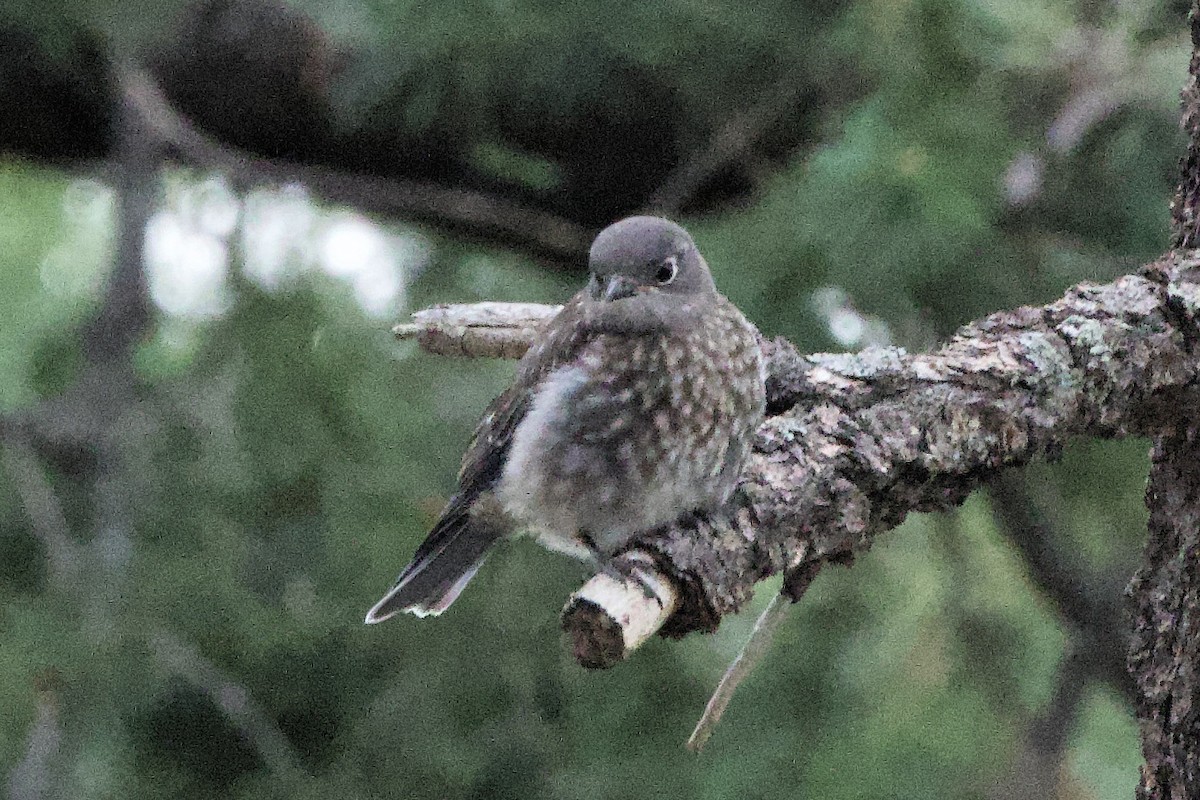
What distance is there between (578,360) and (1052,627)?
5.55 feet

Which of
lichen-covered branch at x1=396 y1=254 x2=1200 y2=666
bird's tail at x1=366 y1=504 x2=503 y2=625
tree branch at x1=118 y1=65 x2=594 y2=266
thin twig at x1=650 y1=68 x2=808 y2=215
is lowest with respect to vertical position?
lichen-covered branch at x1=396 y1=254 x2=1200 y2=666

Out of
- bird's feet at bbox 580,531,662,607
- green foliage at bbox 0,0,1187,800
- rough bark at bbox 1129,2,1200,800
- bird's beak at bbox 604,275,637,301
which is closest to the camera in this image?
bird's feet at bbox 580,531,662,607

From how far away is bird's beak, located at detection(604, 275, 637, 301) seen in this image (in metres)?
2.47

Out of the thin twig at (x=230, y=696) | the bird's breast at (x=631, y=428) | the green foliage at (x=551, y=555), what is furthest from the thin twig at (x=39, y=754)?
the bird's breast at (x=631, y=428)

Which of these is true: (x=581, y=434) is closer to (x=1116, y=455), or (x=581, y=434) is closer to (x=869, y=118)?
(x=869, y=118)

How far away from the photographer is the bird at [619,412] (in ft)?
7.46

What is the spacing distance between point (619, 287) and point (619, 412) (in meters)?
0.23

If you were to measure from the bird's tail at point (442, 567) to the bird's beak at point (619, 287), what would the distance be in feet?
1.63

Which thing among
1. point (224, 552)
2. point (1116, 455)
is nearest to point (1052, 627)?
point (1116, 455)

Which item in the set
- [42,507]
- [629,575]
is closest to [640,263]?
[629,575]

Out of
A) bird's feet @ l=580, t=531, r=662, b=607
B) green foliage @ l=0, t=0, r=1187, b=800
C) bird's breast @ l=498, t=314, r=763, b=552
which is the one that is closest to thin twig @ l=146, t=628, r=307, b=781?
green foliage @ l=0, t=0, r=1187, b=800

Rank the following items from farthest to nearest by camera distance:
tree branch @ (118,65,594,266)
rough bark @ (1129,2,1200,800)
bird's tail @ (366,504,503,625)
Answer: tree branch @ (118,65,594,266)
bird's tail @ (366,504,503,625)
rough bark @ (1129,2,1200,800)

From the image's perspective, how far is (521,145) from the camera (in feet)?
12.8

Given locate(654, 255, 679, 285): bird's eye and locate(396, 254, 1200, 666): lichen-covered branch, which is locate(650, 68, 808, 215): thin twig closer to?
locate(654, 255, 679, 285): bird's eye
